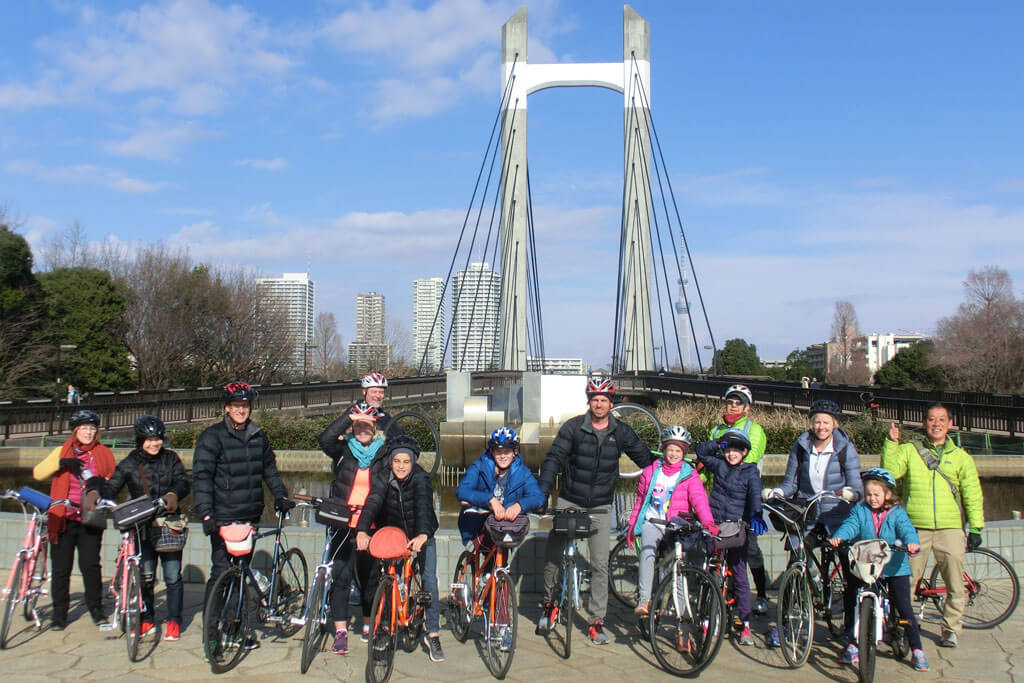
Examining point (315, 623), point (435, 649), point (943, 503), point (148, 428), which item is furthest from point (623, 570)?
point (148, 428)

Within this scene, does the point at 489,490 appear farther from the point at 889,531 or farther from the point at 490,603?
the point at 889,531

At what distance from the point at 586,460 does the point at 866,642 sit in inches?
73.2

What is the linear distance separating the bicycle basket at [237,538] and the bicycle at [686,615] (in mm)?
2323

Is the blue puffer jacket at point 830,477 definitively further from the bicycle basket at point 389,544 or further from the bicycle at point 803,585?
the bicycle basket at point 389,544

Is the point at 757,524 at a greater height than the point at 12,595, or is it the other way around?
the point at 757,524

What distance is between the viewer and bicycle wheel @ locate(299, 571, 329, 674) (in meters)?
4.66

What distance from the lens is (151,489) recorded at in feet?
17.6

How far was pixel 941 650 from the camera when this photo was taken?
517 cm

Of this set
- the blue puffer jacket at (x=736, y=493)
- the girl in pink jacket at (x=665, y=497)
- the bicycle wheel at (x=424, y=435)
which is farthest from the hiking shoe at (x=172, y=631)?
the bicycle wheel at (x=424, y=435)

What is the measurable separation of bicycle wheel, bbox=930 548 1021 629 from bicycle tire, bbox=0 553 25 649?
5625 millimetres

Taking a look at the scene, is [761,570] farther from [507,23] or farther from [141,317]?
[141,317]

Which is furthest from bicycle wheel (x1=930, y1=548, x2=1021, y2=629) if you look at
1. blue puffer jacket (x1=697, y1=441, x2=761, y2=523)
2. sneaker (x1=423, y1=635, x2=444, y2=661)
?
sneaker (x1=423, y1=635, x2=444, y2=661)

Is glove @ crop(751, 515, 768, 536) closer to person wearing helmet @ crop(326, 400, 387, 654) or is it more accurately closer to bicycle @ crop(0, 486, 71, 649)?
person wearing helmet @ crop(326, 400, 387, 654)

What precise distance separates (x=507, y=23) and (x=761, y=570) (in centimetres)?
3080
